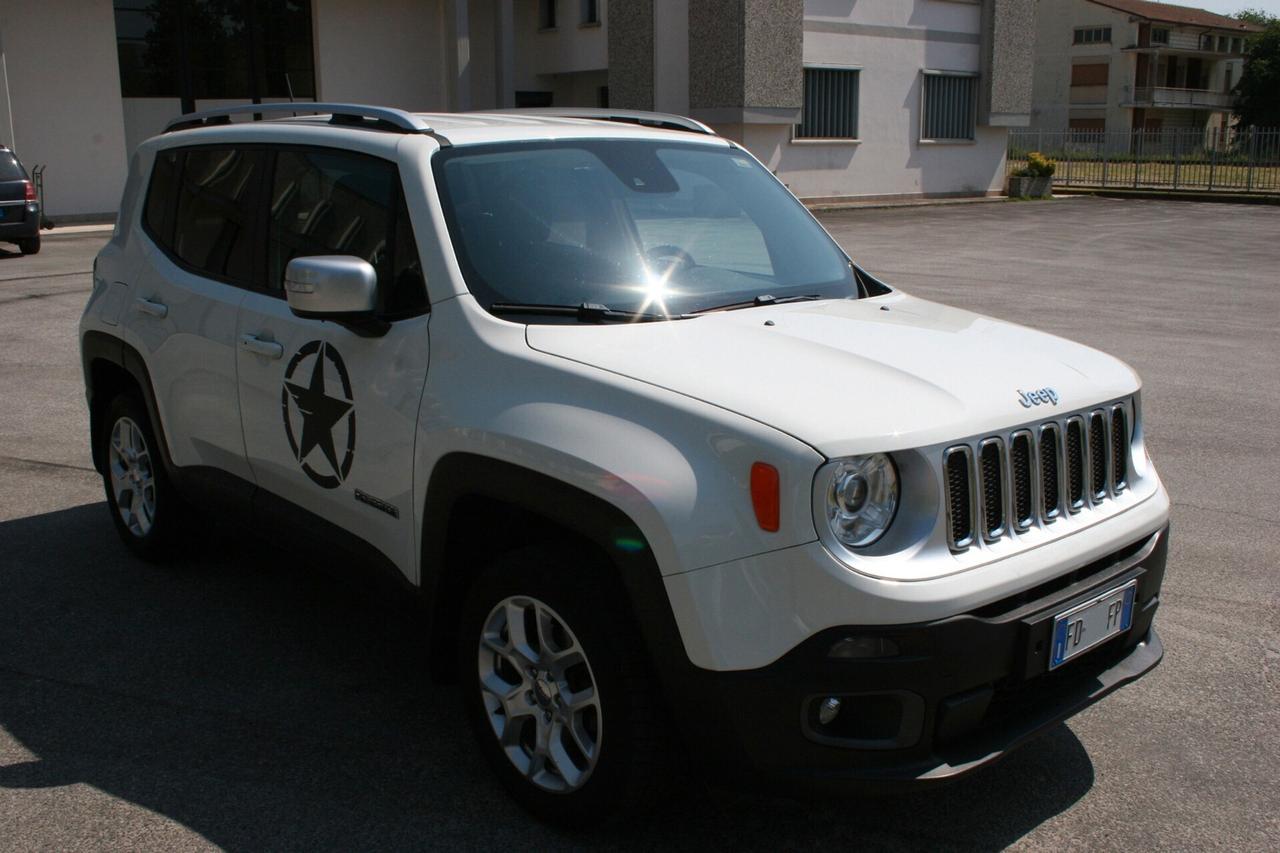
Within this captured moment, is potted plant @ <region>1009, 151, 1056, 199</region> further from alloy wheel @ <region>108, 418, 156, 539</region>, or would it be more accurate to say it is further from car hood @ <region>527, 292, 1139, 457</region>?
car hood @ <region>527, 292, 1139, 457</region>

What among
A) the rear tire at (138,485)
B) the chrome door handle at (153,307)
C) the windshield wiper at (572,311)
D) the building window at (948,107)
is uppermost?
the building window at (948,107)

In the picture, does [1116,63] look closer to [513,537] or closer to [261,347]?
[261,347]

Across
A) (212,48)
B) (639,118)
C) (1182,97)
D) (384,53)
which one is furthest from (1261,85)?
(639,118)

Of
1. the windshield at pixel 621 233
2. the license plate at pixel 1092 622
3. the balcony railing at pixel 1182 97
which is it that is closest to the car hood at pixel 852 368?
the windshield at pixel 621 233

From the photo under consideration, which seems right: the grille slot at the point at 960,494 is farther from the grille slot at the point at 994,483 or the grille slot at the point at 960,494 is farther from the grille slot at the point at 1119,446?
the grille slot at the point at 1119,446

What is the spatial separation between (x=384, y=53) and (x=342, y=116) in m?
25.6

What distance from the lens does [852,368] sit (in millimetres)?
3178

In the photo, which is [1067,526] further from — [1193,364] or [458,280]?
[1193,364]

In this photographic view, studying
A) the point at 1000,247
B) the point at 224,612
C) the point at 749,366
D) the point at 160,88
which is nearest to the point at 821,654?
the point at 749,366

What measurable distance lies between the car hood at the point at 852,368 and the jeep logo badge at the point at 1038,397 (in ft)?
0.05

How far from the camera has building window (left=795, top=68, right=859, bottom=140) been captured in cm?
2892

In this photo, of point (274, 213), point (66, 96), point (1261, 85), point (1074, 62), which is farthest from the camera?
point (1074, 62)

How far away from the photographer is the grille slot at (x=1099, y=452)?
11.2 feet

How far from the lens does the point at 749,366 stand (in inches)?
124
